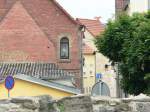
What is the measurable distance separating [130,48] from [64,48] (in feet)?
81.4

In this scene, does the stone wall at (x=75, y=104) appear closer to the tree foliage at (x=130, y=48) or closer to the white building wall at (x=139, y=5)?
the tree foliage at (x=130, y=48)

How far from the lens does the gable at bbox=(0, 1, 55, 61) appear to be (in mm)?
43812

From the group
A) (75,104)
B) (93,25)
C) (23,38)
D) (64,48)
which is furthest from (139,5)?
(93,25)

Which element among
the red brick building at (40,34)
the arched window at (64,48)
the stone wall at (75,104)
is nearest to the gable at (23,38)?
the red brick building at (40,34)

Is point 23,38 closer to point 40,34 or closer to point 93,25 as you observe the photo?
point 40,34

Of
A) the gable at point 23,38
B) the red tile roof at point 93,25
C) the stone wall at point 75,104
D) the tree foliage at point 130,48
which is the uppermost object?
the red tile roof at point 93,25

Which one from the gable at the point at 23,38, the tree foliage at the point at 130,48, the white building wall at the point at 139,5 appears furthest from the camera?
the gable at the point at 23,38

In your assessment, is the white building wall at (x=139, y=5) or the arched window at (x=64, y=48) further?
the arched window at (x=64, y=48)

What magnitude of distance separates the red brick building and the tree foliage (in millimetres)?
20546

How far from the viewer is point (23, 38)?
44.2 meters

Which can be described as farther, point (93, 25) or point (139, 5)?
point (93, 25)

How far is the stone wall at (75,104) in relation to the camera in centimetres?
858

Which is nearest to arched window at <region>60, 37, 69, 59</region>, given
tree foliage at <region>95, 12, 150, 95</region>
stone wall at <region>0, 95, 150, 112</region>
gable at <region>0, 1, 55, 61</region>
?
gable at <region>0, 1, 55, 61</region>

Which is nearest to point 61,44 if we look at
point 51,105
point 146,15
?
point 146,15
